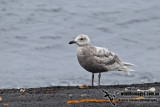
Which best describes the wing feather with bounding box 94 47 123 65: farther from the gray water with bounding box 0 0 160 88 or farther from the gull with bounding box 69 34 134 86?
the gray water with bounding box 0 0 160 88

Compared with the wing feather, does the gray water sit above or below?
above

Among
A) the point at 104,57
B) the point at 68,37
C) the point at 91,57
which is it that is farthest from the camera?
the point at 68,37

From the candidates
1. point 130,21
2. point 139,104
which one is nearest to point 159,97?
point 139,104

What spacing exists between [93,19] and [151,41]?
4675 millimetres

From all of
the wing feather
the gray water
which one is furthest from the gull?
the gray water

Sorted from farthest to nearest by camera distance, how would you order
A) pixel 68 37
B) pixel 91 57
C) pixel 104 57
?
pixel 68 37 → pixel 104 57 → pixel 91 57

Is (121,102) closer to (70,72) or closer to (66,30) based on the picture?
(70,72)

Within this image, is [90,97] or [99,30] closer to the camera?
[90,97]

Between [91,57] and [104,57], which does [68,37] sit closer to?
[104,57]

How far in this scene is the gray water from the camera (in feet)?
54.6

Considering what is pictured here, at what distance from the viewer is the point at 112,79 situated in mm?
16266

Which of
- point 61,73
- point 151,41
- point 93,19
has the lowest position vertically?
point 61,73

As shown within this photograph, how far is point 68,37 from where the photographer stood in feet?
76.6

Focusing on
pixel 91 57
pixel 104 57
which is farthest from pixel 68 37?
pixel 91 57
